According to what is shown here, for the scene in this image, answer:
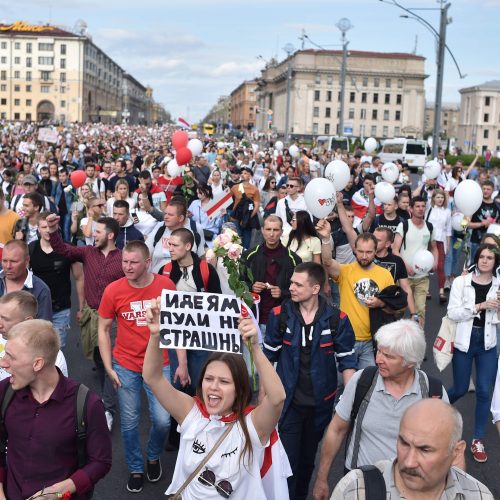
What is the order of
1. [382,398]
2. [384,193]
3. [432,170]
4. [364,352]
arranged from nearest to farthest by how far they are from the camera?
[382,398] < [364,352] < [384,193] < [432,170]

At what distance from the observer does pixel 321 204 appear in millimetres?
7176

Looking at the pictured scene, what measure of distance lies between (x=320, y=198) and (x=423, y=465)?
478 cm

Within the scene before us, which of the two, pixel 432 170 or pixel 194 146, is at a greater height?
pixel 194 146

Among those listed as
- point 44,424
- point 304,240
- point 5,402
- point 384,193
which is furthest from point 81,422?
point 384,193

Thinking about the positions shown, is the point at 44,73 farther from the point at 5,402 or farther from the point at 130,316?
the point at 5,402

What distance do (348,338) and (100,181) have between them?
34.9 ft

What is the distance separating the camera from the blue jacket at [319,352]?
449 centimetres

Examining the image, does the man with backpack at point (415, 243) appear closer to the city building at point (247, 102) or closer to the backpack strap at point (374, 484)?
the backpack strap at point (374, 484)

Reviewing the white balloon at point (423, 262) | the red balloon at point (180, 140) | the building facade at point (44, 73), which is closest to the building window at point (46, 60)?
the building facade at point (44, 73)

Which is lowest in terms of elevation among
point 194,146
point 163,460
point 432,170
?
point 163,460

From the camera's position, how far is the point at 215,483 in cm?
318

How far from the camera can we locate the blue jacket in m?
4.49

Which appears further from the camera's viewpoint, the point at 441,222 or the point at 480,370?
the point at 441,222

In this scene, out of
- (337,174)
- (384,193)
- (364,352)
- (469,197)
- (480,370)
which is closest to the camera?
(364,352)
